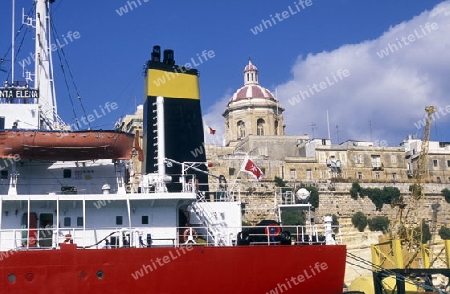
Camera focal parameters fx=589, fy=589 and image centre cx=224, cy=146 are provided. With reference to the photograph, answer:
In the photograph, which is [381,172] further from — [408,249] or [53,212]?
[53,212]

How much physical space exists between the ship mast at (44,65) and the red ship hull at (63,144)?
10.7ft

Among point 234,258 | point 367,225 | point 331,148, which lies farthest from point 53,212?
point 331,148

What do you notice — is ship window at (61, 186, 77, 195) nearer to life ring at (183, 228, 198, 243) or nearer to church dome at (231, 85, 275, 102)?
life ring at (183, 228, 198, 243)

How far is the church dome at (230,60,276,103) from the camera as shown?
84.2 metres

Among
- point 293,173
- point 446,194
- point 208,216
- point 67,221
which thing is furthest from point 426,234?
point 67,221

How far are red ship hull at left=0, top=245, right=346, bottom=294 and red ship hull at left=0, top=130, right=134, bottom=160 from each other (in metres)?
3.41

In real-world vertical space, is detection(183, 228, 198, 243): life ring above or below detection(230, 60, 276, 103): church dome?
below

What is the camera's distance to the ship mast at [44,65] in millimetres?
22531

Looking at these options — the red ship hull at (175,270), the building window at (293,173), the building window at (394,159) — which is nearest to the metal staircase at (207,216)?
the red ship hull at (175,270)

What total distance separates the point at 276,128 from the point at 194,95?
59.8 m

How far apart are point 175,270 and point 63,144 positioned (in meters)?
5.45

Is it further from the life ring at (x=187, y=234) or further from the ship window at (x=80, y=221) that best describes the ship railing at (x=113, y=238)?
the ship window at (x=80, y=221)

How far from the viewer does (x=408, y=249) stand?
132ft

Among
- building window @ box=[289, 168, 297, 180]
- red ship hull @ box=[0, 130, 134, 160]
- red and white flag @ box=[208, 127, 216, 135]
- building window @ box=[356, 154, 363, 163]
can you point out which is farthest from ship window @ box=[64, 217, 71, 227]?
building window @ box=[356, 154, 363, 163]
